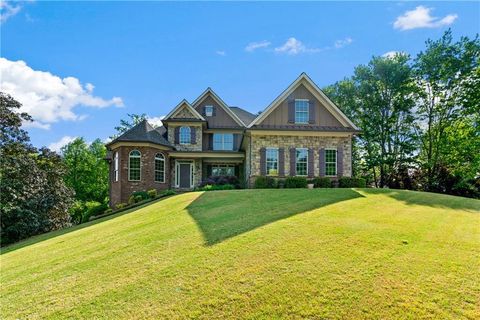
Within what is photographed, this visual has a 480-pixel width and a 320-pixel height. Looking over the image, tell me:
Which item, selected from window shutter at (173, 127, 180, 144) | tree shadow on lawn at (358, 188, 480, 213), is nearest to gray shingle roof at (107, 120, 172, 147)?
window shutter at (173, 127, 180, 144)

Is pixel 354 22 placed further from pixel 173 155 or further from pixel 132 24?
pixel 173 155

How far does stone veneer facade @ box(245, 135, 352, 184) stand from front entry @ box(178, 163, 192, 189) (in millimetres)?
6377

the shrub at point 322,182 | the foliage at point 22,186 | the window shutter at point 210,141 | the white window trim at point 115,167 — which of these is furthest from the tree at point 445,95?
the foliage at point 22,186

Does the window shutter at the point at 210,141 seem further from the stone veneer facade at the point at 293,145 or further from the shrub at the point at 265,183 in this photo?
the shrub at the point at 265,183

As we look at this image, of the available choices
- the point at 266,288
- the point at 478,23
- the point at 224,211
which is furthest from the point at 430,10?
the point at 266,288

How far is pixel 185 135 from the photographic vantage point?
26.1 metres

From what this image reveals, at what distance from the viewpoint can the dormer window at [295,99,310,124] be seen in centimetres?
2170

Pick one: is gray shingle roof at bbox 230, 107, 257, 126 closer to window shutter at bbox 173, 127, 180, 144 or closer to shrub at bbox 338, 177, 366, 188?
window shutter at bbox 173, 127, 180, 144

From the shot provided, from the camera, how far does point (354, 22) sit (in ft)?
48.6

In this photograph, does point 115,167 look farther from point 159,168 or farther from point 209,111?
point 209,111

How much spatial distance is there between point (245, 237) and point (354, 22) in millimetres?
11663

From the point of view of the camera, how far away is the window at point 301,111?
71.2ft

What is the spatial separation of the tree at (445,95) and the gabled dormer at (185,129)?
18998 mm

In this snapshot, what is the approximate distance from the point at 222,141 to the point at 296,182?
9366mm
